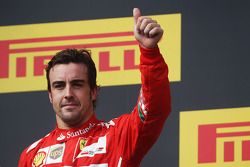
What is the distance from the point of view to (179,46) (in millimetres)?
4277

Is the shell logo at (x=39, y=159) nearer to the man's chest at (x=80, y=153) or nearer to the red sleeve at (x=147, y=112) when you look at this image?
the man's chest at (x=80, y=153)

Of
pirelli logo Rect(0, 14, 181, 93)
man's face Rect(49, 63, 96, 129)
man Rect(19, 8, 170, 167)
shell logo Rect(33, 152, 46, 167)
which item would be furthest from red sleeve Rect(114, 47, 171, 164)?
pirelli logo Rect(0, 14, 181, 93)

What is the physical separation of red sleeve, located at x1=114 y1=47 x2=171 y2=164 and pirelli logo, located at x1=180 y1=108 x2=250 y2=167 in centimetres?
65

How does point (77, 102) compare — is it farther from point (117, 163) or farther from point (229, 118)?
point (229, 118)

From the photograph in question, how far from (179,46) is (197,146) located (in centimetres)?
43

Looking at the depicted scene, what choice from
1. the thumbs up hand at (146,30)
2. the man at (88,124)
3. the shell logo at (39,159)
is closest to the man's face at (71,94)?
the man at (88,124)

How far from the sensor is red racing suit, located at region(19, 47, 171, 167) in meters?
3.24

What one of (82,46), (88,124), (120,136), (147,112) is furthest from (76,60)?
(82,46)

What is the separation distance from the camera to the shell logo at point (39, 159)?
3604mm

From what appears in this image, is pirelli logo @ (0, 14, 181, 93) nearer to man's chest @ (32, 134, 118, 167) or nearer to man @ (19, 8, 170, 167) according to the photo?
man @ (19, 8, 170, 167)

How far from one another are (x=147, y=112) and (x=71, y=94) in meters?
0.35

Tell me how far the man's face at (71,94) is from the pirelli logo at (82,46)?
69 centimetres

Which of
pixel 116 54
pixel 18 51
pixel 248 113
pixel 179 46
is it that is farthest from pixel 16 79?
pixel 248 113

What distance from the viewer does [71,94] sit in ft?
11.7
